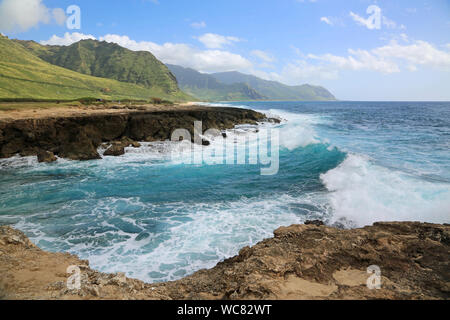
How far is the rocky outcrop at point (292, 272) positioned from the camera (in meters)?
4.25

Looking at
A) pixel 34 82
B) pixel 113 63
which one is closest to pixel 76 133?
pixel 34 82

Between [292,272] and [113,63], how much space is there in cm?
20581

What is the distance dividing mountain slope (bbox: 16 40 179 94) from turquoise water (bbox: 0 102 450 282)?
16175cm

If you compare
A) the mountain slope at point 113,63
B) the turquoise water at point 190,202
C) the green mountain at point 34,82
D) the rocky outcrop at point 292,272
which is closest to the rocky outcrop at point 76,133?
the turquoise water at point 190,202

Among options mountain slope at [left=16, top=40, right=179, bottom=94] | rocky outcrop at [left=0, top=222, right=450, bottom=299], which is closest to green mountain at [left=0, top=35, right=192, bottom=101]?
mountain slope at [left=16, top=40, right=179, bottom=94]

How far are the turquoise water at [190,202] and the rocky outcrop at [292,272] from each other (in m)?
2.37

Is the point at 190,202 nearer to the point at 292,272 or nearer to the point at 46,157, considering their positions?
the point at 292,272

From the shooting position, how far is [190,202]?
41.7ft

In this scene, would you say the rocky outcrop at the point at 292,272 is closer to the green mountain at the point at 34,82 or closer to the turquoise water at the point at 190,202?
the turquoise water at the point at 190,202

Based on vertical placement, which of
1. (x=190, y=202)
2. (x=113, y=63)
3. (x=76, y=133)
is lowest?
(x=190, y=202)

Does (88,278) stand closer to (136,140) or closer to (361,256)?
(361,256)

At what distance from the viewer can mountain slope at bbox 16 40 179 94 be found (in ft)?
546
